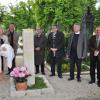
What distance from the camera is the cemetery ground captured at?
10.1m

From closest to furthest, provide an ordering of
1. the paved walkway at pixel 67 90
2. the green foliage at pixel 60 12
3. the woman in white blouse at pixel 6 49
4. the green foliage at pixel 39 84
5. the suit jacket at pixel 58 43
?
1. the paved walkway at pixel 67 90
2. the green foliage at pixel 39 84
3. the suit jacket at pixel 58 43
4. the woman in white blouse at pixel 6 49
5. the green foliage at pixel 60 12

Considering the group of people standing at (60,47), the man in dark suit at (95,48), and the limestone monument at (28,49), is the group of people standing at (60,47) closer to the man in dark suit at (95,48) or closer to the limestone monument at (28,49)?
the man in dark suit at (95,48)

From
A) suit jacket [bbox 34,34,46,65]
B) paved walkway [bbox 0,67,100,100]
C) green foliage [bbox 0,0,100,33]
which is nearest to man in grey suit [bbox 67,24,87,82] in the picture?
paved walkway [bbox 0,67,100,100]

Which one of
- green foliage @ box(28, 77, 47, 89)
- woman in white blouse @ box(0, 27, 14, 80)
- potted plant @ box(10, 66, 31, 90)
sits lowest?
green foliage @ box(28, 77, 47, 89)

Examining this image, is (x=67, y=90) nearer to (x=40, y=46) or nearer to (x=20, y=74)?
(x=20, y=74)

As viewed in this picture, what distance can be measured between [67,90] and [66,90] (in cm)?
3

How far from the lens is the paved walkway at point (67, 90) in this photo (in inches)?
398


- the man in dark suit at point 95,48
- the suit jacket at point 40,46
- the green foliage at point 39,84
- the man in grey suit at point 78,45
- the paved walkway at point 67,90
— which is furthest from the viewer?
the suit jacket at point 40,46

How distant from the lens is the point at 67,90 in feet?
36.3

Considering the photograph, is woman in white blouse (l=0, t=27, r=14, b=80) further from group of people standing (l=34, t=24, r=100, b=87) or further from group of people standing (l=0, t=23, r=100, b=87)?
group of people standing (l=34, t=24, r=100, b=87)

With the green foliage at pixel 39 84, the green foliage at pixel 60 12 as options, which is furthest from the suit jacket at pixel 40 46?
the green foliage at pixel 60 12

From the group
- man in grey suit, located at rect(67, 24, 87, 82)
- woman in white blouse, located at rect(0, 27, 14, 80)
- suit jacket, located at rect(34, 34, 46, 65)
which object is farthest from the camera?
suit jacket, located at rect(34, 34, 46, 65)

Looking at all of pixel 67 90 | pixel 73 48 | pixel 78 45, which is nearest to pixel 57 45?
pixel 73 48

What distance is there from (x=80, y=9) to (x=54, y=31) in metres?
11.9
